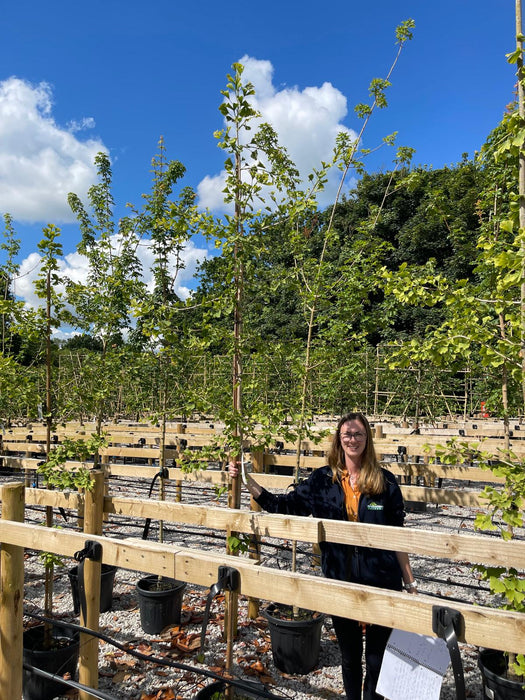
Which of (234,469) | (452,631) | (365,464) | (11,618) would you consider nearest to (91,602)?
(11,618)

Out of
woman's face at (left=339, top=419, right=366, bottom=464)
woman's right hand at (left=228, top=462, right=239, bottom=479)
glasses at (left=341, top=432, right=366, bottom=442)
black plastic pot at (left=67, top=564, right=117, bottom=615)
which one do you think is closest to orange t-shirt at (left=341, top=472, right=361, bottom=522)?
woman's face at (left=339, top=419, right=366, bottom=464)

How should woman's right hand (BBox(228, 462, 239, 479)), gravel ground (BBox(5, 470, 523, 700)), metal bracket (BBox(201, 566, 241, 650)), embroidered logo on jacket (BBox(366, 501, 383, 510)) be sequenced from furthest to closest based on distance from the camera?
gravel ground (BBox(5, 470, 523, 700))
woman's right hand (BBox(228, 462, 239, 479))
embroidered logo on jacket (BBox(366, 501, 383, 510))
metal bracket (BBox(201, 566, 241, 650))

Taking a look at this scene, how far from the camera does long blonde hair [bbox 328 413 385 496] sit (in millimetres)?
2736

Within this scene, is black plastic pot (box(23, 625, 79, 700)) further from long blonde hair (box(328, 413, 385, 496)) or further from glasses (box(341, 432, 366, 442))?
glasses (box(341, 432, 366, 442))

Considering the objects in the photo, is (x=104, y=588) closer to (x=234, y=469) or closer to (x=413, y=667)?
(x=234, y=469)

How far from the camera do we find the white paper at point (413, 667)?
1782 millimetres

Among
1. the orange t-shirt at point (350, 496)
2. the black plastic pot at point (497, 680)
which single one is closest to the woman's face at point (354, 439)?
the orange t-shirt at point (350, 496)

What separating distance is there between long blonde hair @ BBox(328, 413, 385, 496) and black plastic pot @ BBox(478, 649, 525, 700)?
149cm

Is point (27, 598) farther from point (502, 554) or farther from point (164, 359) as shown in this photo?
point (502, 554)

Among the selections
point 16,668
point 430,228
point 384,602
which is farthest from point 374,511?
point 430,228

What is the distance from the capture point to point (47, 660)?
11.4 ft

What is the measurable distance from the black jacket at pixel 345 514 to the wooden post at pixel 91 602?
3.16 feet

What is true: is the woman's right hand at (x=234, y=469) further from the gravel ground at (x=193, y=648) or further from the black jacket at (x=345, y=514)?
the gravel ground at (x=193, y=648)

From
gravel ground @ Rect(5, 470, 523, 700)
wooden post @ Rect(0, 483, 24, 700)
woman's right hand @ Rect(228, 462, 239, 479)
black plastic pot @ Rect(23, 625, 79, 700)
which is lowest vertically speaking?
gravel ground @ Rect(5, 470, 523, 700)
